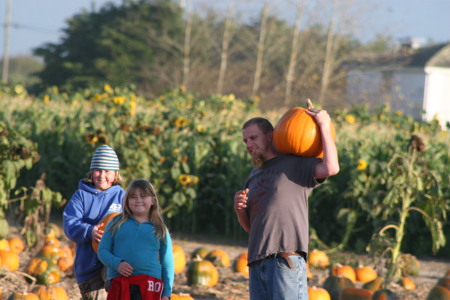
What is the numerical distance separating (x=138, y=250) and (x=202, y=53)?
3553 cm

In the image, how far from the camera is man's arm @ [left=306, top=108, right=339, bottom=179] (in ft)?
10.5

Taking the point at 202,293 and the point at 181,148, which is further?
the point at 181,148

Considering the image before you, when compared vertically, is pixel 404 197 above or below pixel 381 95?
below

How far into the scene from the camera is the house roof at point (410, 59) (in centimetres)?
3881

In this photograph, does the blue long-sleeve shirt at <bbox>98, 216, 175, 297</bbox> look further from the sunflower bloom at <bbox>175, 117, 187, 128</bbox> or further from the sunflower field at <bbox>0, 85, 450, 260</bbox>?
the sunflower bloom at <bbox>175, 117, 187, 128</bbox>

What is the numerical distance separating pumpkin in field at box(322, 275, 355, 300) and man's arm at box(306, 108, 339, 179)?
2.86 meters

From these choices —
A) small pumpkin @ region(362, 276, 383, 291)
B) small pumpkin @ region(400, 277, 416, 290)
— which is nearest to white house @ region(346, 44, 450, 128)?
small pumpkin @ region(400, 277, 416, 290)

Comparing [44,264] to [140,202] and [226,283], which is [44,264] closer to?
[226,283]

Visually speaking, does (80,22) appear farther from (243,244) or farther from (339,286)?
(339,286)

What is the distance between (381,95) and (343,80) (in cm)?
260

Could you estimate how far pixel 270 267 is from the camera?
11.0 ft

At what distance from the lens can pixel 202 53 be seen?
38.7m

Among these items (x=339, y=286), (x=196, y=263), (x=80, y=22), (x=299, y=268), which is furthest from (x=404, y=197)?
(x=80, y=22)

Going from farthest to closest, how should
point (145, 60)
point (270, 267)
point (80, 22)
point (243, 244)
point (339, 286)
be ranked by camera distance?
point (80, 22)
point (145, 60)
point (243, 244)
point (339, 286)
point (270, 267)
